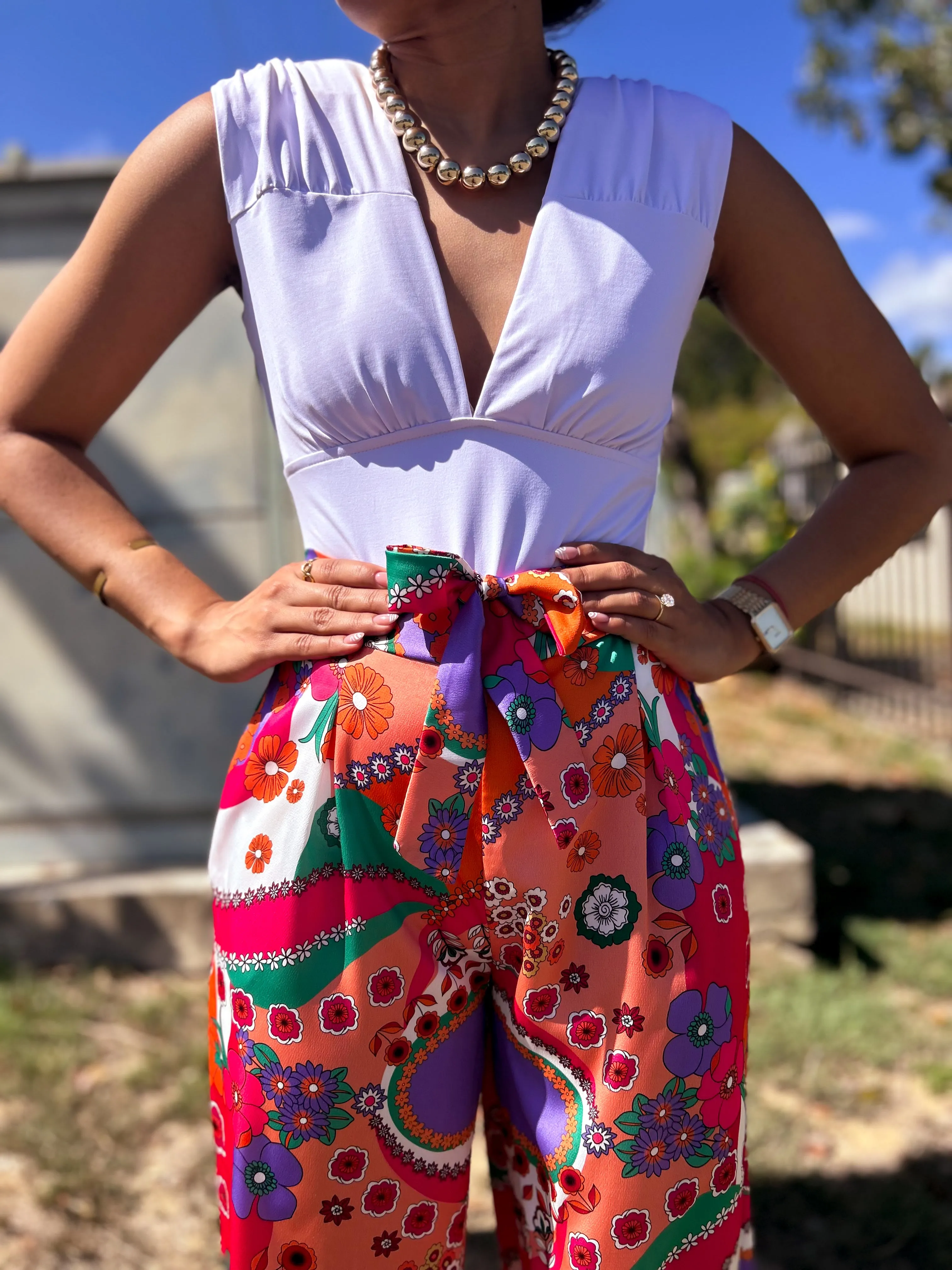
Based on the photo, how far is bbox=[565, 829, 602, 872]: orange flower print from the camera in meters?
1.03

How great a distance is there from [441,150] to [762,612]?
68cm

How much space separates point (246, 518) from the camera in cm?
368

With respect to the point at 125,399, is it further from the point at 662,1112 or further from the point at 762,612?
the point at 662,1112

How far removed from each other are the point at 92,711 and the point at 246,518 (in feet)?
2.87

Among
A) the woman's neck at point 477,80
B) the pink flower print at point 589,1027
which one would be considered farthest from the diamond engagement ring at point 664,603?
the woman's neck at point 477,80

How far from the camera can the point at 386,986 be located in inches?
40.7

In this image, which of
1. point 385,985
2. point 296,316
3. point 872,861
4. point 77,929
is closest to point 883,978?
point 872,861

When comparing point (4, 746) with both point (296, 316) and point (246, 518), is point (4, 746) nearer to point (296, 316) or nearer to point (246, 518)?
point (246, 518)

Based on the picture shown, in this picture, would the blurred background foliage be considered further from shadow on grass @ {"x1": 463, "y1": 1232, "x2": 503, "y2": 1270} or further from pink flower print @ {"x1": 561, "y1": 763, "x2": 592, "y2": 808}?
pink flower print @ {"x1": 561, "y1": 763, "x2": 592, "y2": 808}

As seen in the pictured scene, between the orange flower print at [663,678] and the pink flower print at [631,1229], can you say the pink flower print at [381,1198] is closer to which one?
the pink flower print at [631,1229]

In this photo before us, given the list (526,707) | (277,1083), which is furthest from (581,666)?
(277,1083)

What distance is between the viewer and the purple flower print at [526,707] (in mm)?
1020

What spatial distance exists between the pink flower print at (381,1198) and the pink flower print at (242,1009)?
0.68 feet

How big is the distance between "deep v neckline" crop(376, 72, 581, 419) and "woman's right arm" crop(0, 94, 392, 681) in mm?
198
